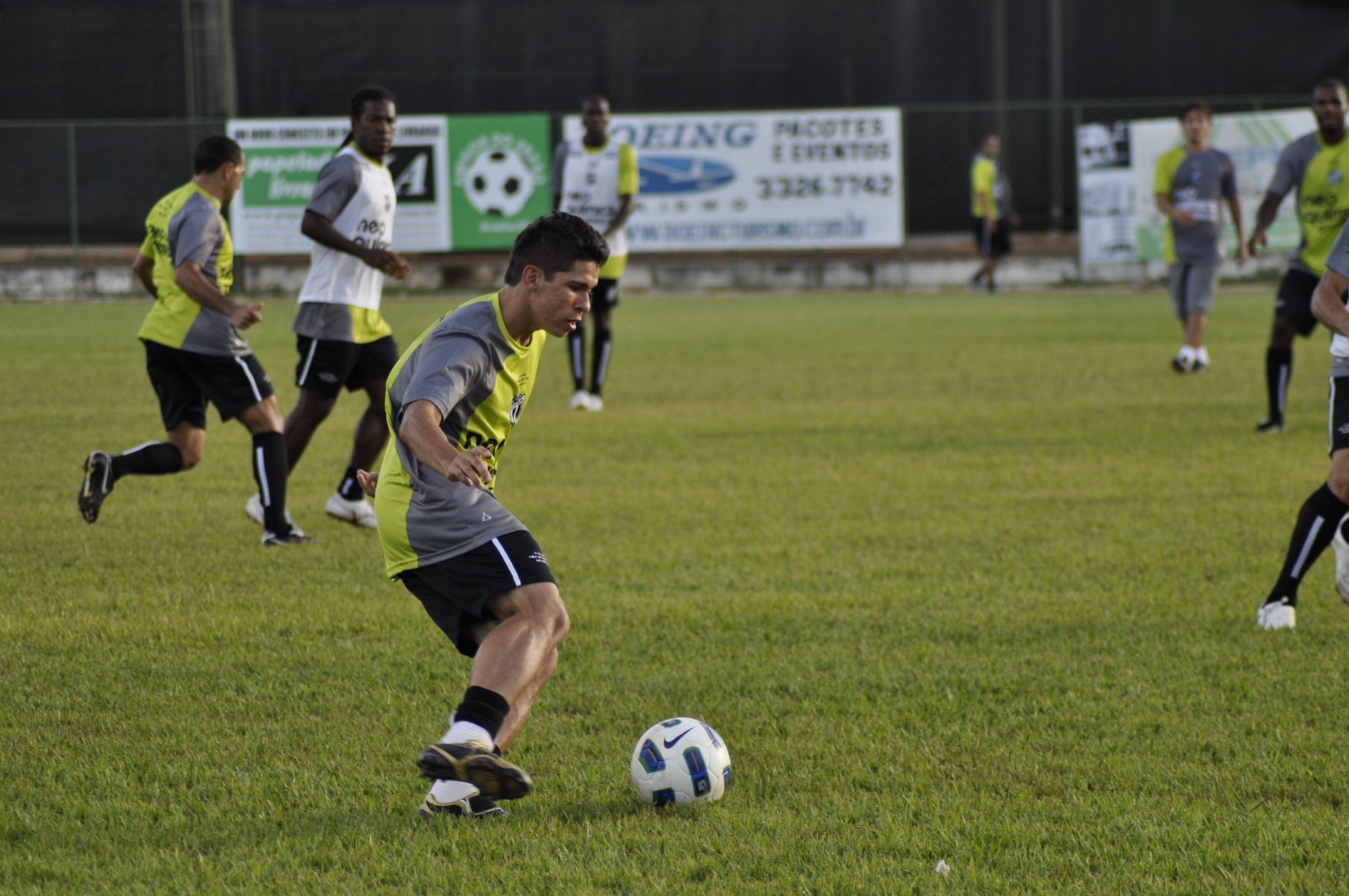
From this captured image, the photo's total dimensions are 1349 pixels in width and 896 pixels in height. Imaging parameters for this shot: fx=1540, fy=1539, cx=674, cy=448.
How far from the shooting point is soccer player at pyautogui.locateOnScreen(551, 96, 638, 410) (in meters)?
12.1

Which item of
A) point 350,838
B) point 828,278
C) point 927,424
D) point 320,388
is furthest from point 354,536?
point 828,278

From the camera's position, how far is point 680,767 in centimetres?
377

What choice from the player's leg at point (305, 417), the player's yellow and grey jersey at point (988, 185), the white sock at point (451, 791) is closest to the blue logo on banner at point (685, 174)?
the player's yellow and grey jersey at point (988, 185)

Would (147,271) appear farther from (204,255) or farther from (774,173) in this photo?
(774,173)

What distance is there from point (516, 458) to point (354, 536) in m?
2.54

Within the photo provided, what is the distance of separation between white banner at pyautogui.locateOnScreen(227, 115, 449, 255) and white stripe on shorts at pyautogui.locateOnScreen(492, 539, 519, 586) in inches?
766

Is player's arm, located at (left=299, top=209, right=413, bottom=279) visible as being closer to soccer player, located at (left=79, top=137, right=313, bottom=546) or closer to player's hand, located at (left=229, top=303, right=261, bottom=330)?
soccer player, located at (left=79, top=137, right=313, bottom=546)

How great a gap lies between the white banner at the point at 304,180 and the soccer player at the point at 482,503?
19.3m

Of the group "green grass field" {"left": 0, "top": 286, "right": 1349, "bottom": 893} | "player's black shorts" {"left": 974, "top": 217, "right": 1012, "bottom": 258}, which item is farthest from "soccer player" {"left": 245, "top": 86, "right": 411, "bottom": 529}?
"player's black shorts" {"left": 974, "top": 217, "right": 1012, "bottom": 258}

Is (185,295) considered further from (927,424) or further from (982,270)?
(982,270)

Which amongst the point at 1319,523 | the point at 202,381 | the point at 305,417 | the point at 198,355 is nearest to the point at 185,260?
the point at 198,355

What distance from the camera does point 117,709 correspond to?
14.9 ft

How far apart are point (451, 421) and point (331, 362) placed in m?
3.74

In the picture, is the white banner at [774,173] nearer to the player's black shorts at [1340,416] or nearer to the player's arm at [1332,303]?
the player's black shorts at [1340,416]
